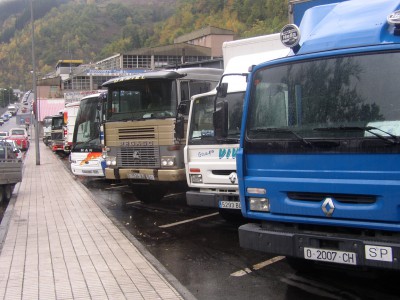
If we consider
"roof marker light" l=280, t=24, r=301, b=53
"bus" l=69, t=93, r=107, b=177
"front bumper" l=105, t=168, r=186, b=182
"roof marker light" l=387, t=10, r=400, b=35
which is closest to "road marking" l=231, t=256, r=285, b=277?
"roof marker light" l=280, t=24, r=301, b=53

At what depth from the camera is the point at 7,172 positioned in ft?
40.3

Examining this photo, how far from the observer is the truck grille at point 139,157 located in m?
9.45

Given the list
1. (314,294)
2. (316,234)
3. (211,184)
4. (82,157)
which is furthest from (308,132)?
(82,157)

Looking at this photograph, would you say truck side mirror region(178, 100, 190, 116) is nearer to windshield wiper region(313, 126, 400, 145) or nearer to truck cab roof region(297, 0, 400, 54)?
truck cab roof region(297, 0, 400, 54)

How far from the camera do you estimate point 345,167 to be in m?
4.17

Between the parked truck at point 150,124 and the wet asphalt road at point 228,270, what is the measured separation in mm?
1036

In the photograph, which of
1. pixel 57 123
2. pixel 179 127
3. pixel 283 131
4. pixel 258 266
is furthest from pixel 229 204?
pixel 57 123

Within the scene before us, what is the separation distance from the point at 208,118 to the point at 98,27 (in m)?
136

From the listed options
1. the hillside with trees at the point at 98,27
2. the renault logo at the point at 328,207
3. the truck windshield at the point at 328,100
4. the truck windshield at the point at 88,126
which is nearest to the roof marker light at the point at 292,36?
the truck windshield at the point at 328,100

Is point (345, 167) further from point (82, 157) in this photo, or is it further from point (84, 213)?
point (82, 157)

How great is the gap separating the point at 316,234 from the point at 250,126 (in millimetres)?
1357

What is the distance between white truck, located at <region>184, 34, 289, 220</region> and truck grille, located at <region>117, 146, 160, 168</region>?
4.04 feet

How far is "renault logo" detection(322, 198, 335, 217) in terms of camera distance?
4.22 metres

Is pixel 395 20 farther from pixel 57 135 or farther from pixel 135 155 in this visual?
pixel 57 135
